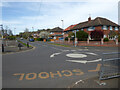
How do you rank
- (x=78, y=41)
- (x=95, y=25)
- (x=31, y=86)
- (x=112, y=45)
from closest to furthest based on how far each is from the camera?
(x=31, y=86), (x=112, y=45), (x=78, y=41), (x=95, y=25)

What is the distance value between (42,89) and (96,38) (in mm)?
24431

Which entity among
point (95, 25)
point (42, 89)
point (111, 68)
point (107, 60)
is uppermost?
point (95, 25)

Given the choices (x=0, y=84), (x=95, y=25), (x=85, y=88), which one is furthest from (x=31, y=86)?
(x=95, y=25)

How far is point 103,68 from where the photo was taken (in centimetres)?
454

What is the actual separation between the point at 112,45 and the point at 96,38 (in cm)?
423

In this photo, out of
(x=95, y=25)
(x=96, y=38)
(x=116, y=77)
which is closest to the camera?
(x=116, y=77)

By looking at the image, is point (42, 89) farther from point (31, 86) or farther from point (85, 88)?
point (85, 88)

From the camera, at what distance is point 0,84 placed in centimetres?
446

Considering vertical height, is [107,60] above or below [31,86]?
above

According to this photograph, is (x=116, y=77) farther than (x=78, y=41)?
No

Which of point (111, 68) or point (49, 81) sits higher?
point (111, 68)

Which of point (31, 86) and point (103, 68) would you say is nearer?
point (31, 86)

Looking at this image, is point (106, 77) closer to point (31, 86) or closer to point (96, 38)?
point (31, 86)

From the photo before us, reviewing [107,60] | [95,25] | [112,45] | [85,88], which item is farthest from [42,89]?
[95,25]
